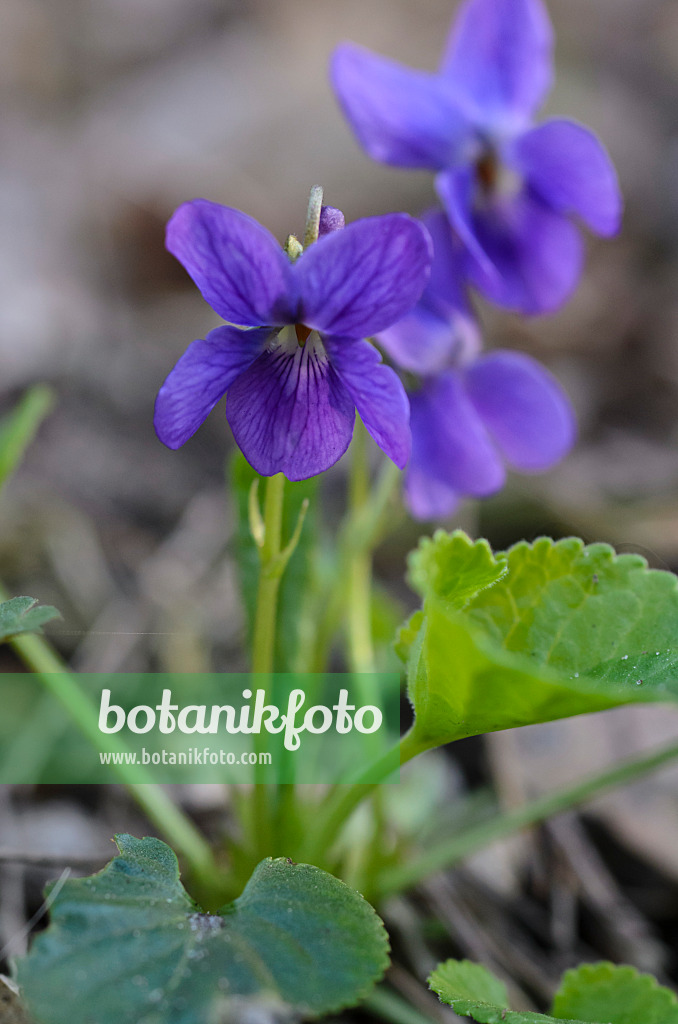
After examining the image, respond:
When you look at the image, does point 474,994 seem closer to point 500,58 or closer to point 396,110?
point 396,110

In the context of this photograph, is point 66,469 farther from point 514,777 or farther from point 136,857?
point 136,857

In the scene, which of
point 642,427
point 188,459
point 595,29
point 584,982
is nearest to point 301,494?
point 584,982

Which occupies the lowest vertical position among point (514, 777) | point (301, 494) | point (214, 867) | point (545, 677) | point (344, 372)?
point (514, 777)

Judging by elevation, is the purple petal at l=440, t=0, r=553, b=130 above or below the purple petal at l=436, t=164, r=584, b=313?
above

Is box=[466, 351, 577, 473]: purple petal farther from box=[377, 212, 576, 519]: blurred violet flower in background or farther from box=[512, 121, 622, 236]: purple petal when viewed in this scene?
box=[512, 121, 622, 236]: purple petal

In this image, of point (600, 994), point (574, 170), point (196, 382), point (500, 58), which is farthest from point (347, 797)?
point (500, 58)

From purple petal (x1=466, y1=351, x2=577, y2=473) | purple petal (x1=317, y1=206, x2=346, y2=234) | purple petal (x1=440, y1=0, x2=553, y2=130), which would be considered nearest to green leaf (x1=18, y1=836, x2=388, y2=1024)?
purple petal (x1=317, y1=206, x2=346, y2=234)
